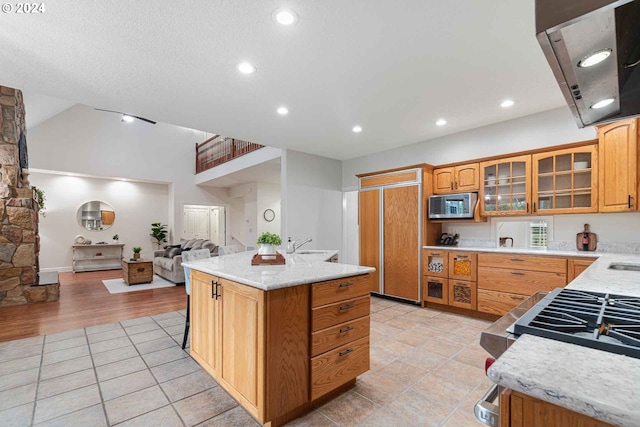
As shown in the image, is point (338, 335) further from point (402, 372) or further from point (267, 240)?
point (267, 240)

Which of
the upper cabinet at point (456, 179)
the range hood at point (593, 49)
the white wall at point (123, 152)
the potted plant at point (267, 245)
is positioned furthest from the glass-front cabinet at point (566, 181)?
the white wall at point (123, 152)

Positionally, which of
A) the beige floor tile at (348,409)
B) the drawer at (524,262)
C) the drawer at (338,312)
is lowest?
the beige floor tile at (348,409)

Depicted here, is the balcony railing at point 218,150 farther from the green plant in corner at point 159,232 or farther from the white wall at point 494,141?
the white wall at point 494,141

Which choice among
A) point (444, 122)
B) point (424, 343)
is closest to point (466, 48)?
point (444, 122)

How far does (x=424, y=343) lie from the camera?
3.10 meters

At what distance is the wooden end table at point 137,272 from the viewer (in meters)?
6.01

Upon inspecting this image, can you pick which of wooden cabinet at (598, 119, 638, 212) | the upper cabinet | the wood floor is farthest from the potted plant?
wooden cabinet at (598, 119, 638, 212)

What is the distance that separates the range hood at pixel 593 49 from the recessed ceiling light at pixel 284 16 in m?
Result: 1.56

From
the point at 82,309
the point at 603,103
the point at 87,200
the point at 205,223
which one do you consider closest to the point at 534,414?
the point at 603,103

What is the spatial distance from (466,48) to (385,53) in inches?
25.2

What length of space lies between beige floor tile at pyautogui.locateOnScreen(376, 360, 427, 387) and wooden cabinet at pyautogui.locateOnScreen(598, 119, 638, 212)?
8.75ft

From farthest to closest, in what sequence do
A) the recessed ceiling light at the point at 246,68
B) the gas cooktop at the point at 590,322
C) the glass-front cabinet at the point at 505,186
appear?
the glass-front cabinet at the point at 505,186 < the recessed ceiling light at the point at 246,68 < the gas cooktop at the point at 590,322

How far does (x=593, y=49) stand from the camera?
36.0 inches

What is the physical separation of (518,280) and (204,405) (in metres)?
3.52
